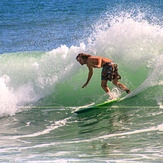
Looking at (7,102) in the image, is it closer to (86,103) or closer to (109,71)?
(86,103)

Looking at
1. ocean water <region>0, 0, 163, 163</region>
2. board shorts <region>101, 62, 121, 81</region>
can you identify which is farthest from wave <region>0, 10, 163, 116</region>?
board shorts <region>101, 62, 121, 81</region>

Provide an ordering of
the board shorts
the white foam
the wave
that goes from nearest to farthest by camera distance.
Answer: the board shorts < the white foam < the wave

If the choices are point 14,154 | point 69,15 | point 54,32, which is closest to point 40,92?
point 14,154

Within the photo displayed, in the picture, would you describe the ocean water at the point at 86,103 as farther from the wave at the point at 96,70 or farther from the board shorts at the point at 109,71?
the board shorts at the point at 109,71

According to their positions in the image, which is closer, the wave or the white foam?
the white foam

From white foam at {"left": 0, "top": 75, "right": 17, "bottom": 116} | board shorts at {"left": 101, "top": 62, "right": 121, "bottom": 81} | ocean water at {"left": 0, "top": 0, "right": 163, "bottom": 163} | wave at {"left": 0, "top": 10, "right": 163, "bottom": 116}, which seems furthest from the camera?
wave at {"left": 0, "top": 10, "right": 163, "bottom": 116}

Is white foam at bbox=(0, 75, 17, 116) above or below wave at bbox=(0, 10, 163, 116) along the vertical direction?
below

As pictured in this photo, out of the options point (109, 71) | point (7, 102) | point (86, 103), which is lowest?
point (86, 103)

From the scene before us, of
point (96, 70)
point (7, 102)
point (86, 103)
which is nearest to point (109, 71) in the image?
point (86, 103)

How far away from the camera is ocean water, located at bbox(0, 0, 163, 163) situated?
13.6 ft

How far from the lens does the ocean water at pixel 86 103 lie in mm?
4156

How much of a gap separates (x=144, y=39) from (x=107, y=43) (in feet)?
3.76

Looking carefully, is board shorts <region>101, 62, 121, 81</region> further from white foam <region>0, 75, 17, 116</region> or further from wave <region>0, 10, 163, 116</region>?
white foam <region>0, 75, 17, 116</region>

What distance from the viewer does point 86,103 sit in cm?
800
